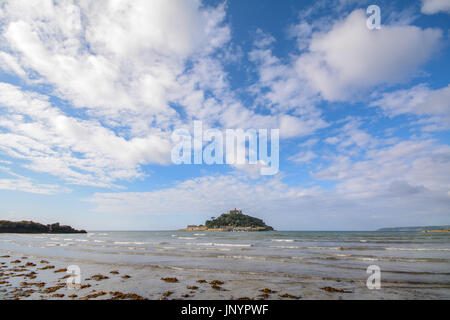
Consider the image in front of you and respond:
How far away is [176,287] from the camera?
1232 cm

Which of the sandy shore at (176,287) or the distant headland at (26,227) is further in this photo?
the distant headland at (26,227)

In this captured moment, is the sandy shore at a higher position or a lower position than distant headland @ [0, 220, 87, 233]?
A: higher

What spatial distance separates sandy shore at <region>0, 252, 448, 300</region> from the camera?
10.7 meters

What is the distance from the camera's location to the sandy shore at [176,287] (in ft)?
35.1

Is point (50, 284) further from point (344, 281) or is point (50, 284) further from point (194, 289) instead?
point (344, 281)

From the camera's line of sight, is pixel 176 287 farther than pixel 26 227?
No

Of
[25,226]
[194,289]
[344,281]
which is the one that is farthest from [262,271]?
[25,226]

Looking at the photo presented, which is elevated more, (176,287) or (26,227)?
(176,287)

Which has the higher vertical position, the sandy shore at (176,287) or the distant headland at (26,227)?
the sandy shore at (176,287)

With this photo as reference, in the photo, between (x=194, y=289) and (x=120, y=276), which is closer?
(x=194, y=289)
